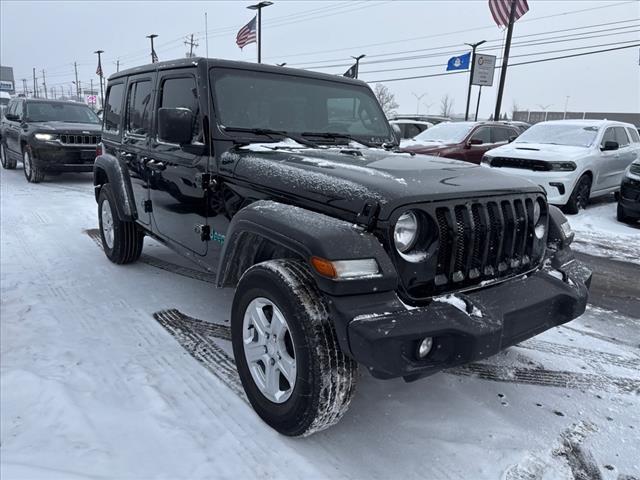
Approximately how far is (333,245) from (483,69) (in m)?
17.9

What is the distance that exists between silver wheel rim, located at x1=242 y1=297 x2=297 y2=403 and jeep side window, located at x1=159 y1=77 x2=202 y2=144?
141 cm

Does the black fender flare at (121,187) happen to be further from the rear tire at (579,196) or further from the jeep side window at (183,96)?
the rear tire at (579,196)

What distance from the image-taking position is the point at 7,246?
5.76 metres

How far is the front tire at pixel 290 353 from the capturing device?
2162 mm

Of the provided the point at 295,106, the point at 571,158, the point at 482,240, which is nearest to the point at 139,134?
the point at 295,106

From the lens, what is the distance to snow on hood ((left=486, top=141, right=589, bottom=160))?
8.36 meters

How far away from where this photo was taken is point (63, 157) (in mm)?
10453

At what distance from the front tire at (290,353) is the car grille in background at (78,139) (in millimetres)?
9528

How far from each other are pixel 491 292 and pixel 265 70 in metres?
2.33

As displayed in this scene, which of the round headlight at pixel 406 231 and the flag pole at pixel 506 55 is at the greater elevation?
the flag pole at pixel 506 55

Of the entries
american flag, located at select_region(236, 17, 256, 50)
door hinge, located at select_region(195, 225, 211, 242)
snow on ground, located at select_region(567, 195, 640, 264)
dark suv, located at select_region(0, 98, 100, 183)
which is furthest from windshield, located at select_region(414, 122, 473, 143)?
american flag, located at select_region(236, 17, 256, 50)

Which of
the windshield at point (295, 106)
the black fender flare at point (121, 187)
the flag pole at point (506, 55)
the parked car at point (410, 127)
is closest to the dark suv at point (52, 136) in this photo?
the black fender flare at point (121, 187)

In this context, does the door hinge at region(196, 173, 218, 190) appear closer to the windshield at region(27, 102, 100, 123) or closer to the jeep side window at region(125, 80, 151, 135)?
the jeep side window at region(125, 80, 151, 135)

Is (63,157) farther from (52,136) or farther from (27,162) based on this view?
(27,162)
